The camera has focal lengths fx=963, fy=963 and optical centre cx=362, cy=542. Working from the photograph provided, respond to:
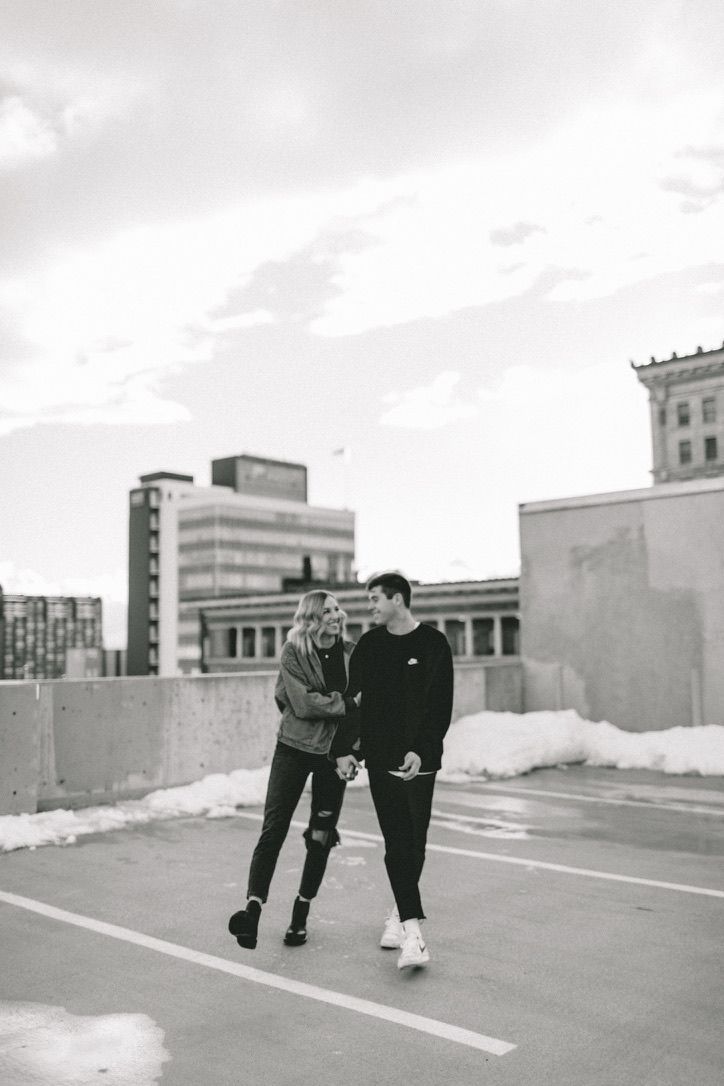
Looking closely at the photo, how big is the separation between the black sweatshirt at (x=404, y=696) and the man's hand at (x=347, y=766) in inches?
4.5

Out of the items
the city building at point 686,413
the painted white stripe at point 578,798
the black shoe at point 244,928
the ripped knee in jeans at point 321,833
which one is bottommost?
the painted white stripe at point 578,798

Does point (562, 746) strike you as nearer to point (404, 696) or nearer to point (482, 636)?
point (404, 696)

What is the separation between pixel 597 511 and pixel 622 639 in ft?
6.89

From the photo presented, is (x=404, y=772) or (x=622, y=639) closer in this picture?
(x=404, y=772)

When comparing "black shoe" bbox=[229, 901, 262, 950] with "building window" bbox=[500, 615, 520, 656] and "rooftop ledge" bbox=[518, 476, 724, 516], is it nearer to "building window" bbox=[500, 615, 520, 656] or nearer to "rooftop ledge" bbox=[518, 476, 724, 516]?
"rooftop ledge" bbox=[518, 476, 724, 516]

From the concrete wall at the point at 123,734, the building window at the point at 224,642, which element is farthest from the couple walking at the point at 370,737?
the building window at the point at 224,642

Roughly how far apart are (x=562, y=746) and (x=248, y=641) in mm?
116877

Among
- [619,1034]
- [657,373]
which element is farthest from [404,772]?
[657,373]

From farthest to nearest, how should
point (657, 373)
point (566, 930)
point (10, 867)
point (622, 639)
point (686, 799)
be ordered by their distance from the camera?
point (657, 373), point (622, 639), point (686, 799), point (10, 867), point (566, 930)

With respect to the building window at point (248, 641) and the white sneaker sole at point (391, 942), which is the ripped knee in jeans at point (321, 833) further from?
the building window at point (248, 641)

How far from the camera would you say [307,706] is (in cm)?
514

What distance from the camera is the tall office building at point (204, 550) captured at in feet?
487

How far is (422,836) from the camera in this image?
16.2 ft

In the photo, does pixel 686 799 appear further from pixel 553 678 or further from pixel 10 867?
pixel 10 867
